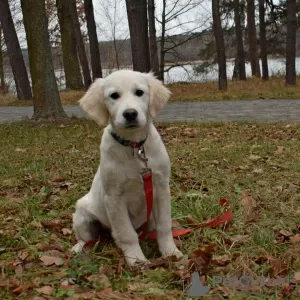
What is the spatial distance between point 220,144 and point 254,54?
2099 cm

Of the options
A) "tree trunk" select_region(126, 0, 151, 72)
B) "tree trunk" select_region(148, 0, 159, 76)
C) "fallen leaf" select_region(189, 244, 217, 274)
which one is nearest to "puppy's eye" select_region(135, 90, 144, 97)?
"fallen leaf" select_region(189, 244, 217, 274)

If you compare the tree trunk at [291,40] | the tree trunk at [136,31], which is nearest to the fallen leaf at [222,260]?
the tree trunk at [136,31]

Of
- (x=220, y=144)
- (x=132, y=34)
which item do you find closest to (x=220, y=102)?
(x=132, y=34)

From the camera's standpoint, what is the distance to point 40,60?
9406 mm

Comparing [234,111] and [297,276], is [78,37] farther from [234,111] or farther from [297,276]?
[297,276]

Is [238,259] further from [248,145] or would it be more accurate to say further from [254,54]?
[254,54]

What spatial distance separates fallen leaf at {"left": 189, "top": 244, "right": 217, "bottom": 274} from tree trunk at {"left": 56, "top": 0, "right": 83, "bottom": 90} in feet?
61.2

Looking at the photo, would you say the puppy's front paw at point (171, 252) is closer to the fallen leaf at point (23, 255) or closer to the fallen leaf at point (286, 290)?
the fallen leaf at point (286, 290)

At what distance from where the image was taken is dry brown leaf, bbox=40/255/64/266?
3006mm

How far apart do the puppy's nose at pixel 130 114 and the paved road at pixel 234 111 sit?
22.7 feet

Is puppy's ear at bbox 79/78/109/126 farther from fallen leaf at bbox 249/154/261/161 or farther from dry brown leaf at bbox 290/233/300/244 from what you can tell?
fallen leaf at bbox 249/154/261/161

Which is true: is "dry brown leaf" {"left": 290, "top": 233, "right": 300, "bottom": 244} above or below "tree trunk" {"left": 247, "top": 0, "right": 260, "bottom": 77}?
below

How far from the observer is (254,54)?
86.0ft

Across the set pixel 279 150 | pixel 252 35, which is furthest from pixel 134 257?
pixel 252 35
